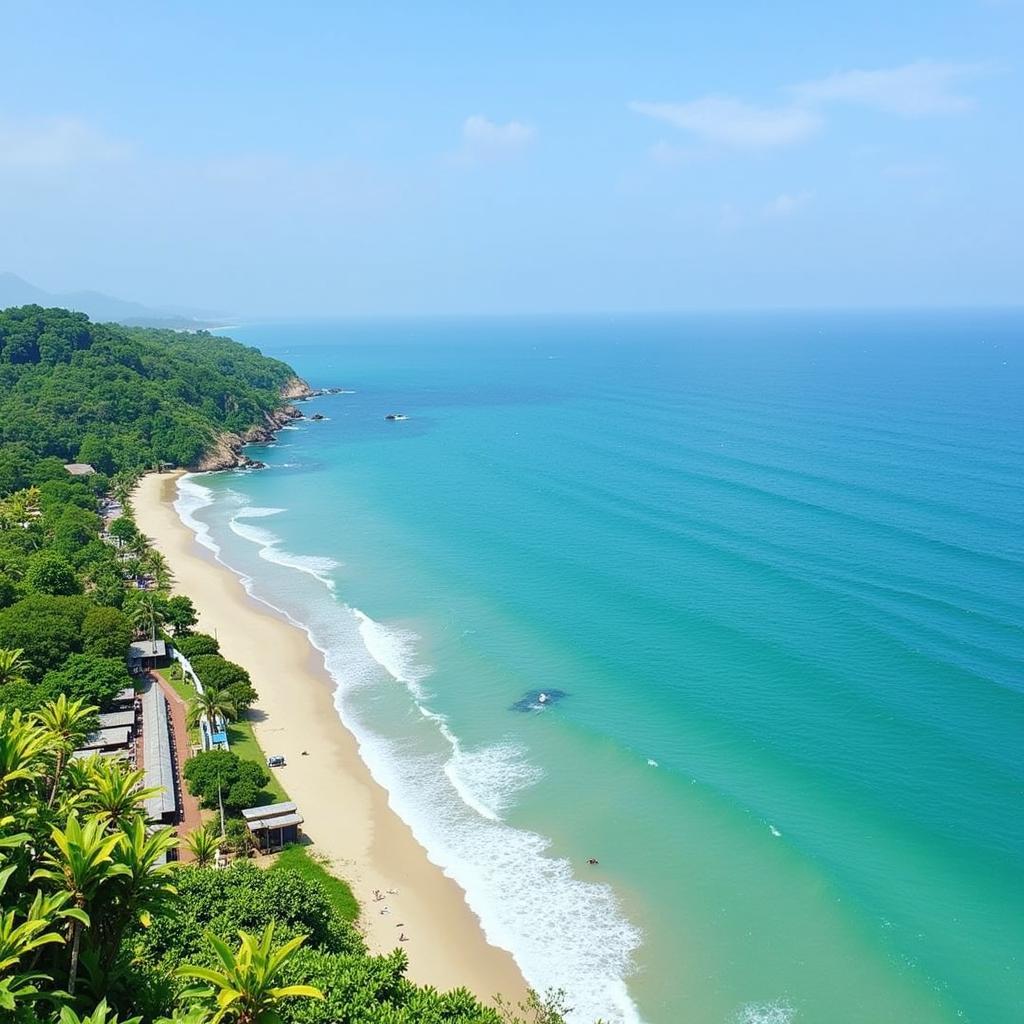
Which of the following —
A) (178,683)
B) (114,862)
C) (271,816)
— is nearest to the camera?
(114,862)

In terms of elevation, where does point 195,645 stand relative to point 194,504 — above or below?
below

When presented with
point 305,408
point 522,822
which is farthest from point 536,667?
point 305,408

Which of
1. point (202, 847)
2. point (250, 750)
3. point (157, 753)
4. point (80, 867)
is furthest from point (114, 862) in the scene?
point (250, 750)

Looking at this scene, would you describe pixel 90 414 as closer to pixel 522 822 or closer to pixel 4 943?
pixel 522 822

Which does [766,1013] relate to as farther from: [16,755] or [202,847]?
[16,755]

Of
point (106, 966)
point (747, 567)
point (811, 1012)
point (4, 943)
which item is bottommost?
point (811, 1012)
